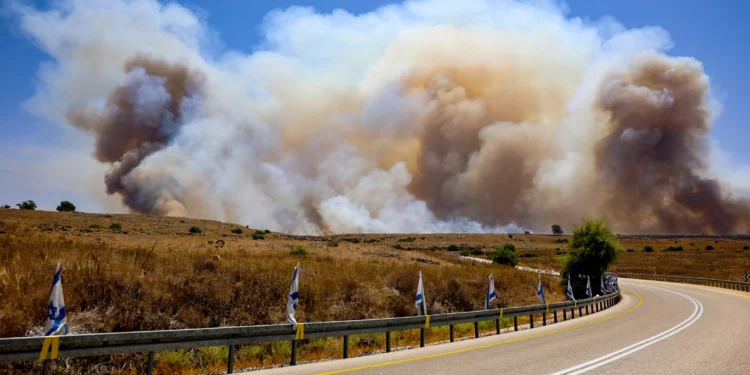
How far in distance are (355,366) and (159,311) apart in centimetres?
561

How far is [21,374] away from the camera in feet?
27.5

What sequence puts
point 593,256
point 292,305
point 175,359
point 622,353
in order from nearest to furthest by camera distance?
point 175,359, point 292,305, point 622,353, point 593,256

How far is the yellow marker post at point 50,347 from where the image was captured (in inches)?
276

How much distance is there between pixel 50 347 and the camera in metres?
7.05

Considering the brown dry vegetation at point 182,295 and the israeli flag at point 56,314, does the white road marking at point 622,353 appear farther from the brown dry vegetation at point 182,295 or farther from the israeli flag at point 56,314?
the israeli flag at point 56,314

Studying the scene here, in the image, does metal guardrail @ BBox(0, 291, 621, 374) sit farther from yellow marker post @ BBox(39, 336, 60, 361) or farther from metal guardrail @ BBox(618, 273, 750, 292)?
metal guardrail @ BBox(618, 273, 750, 292)

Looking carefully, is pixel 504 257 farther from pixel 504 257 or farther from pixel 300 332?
pixel 300 332

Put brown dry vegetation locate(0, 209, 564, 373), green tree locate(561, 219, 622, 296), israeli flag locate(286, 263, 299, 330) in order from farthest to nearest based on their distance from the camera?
green tree locate(561, 219, 622, 296), israeli flag locate(286, 263, 299, 330), brown dry vegetation locate(0, 209, 564, 373)

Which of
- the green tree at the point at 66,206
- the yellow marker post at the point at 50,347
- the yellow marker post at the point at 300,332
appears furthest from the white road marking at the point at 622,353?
the green tree at the point at 66,206

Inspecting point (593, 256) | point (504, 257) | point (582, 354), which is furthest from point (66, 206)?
point (582, 354)

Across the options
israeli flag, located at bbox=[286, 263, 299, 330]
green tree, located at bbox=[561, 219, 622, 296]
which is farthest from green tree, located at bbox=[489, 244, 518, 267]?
israeli flag, located at bbox=[286, 263, 299, 330]

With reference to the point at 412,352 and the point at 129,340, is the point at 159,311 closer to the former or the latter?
the point at 129,340

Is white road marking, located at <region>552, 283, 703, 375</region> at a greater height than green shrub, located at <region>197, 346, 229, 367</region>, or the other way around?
white road marking, located at <region>552, 283, 703, 375</region>

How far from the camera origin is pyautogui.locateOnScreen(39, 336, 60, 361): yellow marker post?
7004mm
